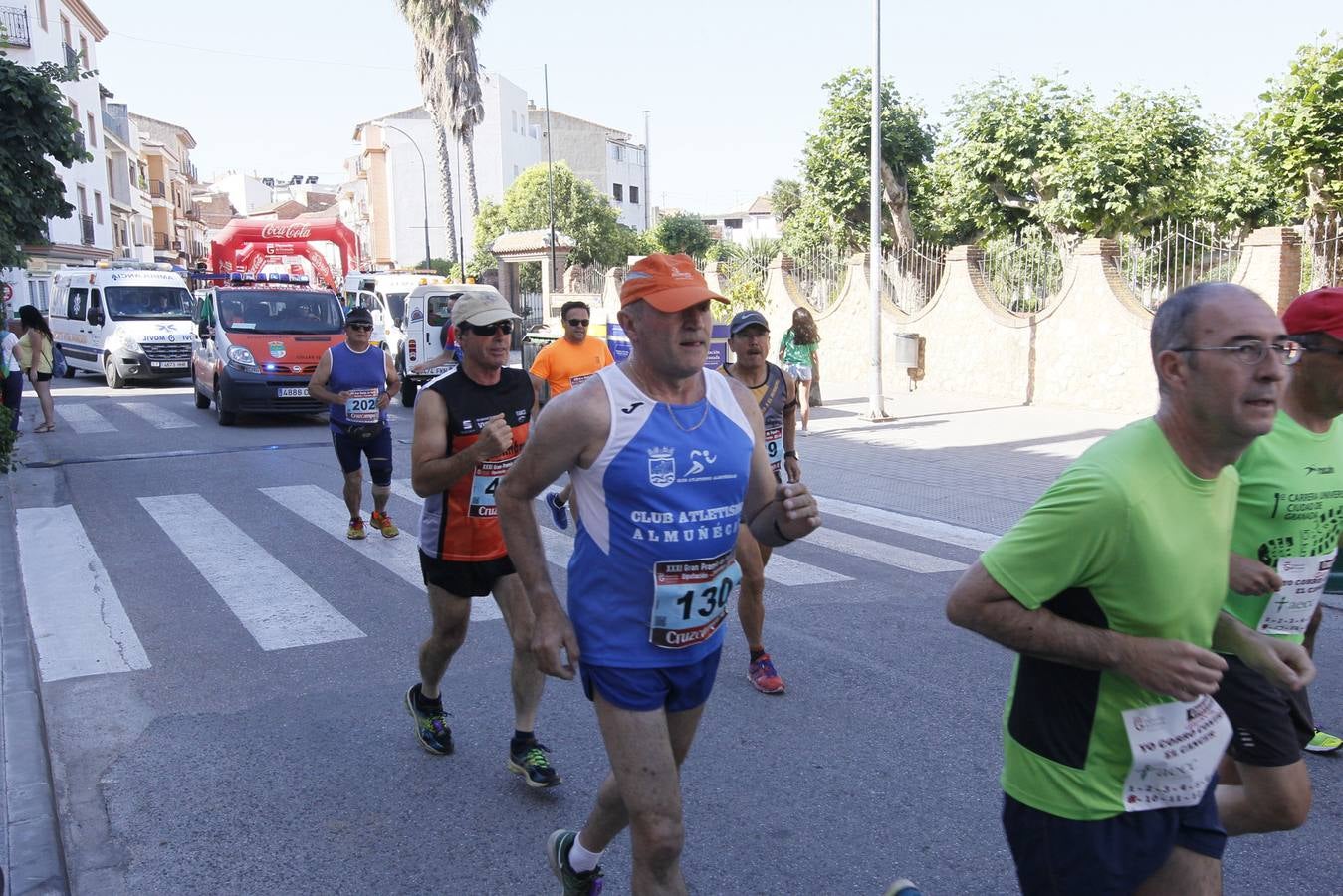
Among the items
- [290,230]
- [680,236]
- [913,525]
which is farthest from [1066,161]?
[680,236]

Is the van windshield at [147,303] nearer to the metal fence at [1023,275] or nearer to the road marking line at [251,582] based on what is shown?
the road marking line at [251,582]

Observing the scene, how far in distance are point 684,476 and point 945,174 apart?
69.8 ft

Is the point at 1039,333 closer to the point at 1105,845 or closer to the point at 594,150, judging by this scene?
the point at 1105,845

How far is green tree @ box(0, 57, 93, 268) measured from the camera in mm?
11031

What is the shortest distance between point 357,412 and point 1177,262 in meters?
11.9

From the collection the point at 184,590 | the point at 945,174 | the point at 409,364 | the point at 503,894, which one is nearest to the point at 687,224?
the point at 945,174

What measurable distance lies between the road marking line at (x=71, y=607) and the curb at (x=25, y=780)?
0.13 m

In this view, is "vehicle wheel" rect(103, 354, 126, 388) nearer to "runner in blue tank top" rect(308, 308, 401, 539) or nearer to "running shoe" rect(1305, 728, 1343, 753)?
"runner in blue tank top" rect(308, 308, 401, 539)

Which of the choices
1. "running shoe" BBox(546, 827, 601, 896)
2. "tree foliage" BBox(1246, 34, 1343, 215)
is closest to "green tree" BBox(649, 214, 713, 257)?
"tree foliage" BBox(1246, 34, 1343, 215)

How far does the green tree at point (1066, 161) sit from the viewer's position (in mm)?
19000

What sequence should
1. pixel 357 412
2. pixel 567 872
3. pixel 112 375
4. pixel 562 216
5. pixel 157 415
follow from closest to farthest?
pixel 567 872 < pixel 357 412 < pixel 157 415 < pixel 112 375 < pixel 562 216

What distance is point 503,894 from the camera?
350 cm

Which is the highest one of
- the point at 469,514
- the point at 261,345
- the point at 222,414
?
the point at 261,345

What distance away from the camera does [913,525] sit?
9492 mm
